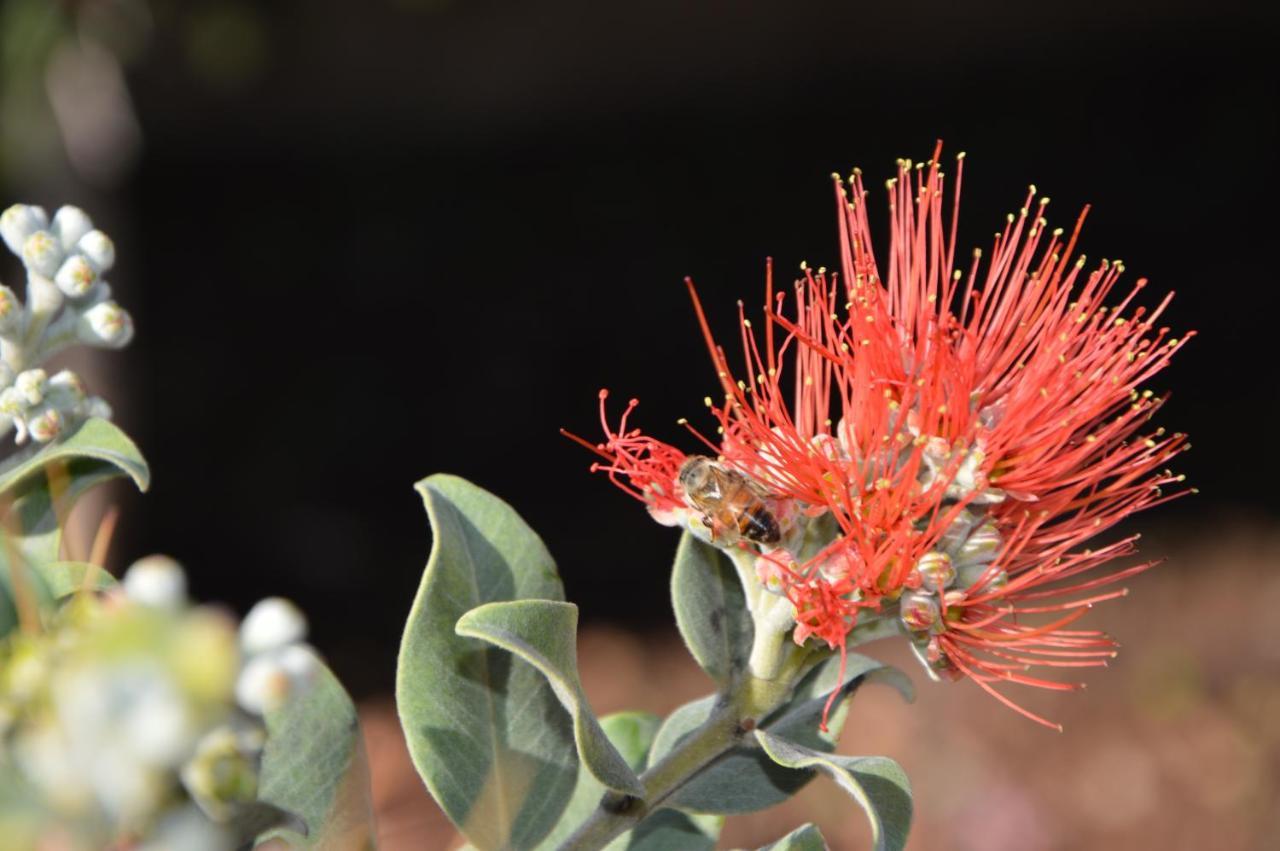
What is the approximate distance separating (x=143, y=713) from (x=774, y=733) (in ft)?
2.67

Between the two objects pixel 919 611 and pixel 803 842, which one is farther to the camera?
pixel 919 611

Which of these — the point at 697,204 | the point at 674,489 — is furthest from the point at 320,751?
the point at 697,204

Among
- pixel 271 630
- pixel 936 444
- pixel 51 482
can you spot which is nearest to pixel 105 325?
pixel 51 482

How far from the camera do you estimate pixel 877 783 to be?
113cm

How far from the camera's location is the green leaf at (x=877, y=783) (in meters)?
1.09

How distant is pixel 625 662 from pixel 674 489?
3.57 m

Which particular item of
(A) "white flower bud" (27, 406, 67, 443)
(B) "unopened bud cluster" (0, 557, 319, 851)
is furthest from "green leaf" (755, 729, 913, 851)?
(A) "white flower bud" (27, 406, 67, 443)

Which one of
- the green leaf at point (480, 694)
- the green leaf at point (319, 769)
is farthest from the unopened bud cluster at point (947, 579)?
the green leaf at point (319, 769)

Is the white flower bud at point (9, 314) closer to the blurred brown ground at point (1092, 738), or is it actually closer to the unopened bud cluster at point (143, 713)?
the unopened bud cluster at point (143, 713)

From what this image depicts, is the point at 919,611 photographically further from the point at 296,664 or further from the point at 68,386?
the point at 68,386

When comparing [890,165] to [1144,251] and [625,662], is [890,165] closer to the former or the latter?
[1144,251]

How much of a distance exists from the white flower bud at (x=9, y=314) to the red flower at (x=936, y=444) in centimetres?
58

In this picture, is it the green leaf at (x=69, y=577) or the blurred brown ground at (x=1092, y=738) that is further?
the blurred brown ground at (x=1092, y=738)

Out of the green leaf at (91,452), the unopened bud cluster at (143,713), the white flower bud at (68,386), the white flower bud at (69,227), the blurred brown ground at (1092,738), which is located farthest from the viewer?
the blurred brown ground at (1092,738)
